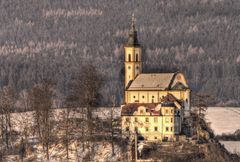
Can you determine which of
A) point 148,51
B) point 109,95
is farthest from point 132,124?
point 148,51

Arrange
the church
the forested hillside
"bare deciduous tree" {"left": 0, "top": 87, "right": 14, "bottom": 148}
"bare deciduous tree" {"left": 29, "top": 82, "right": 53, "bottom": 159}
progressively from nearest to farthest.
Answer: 1. the church
2. "bare deciduous tree" {"left": 29, "top": 82, "right": 53, "bottom": 159}
3. "bare deciduous tree" {"left": 0, "top": 87, "right": 14, "bottom": 148}
4. the forested hillside

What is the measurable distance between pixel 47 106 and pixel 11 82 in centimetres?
3704

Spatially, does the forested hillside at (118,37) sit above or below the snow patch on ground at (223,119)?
above

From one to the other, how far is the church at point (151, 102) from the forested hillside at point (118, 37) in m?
38.5

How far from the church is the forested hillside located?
38468 millimetres

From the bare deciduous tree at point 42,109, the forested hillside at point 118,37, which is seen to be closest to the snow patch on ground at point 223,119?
the forested hillside at point 118,37

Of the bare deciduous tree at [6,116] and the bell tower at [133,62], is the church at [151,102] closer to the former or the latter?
the bell tower at [133,62]

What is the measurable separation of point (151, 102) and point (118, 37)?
56878 mm

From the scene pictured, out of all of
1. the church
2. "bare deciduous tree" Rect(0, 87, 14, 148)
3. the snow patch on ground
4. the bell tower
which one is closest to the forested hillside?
the snow patch on ground

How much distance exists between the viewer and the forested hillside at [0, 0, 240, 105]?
452 feet

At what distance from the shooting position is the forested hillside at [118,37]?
138m

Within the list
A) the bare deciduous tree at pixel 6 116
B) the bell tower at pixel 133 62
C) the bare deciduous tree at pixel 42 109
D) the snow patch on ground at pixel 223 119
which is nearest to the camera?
the bare deciduous tree at pixel 42 109

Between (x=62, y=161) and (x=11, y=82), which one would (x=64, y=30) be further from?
(x=62, y=161)

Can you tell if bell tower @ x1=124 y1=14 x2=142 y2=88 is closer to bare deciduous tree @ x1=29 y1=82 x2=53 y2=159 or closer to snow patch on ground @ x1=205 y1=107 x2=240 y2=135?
bare deciduous tree @ x1=29 y1=82 x2=53 y2=159
